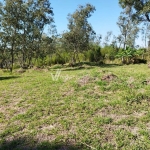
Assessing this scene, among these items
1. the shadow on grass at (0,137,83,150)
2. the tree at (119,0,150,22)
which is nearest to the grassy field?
the shadow on grass at (0,137,83,150)

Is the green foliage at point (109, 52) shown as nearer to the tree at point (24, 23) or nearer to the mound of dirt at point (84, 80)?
the tree at point (24, 23)

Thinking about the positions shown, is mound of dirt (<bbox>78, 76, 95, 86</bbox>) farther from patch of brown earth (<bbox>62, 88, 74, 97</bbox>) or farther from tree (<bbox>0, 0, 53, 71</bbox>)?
tree (<bbox>0, 0, 53, 71</bbox>)

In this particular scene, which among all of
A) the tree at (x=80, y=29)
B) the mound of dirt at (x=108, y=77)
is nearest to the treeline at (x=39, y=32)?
the tree at (x=80, y=29)

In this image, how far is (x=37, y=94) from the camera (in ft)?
19.2

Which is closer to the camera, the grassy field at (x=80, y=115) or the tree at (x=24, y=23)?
the grassy field at (x=80, y=115)

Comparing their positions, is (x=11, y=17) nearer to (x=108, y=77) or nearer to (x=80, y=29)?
(x=80, y=29)

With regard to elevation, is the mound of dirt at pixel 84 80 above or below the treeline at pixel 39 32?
below

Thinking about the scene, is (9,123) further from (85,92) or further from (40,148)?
(85,92)

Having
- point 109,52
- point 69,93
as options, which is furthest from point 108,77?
point 109,52

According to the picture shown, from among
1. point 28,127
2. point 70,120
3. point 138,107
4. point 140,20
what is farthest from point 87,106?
point 140,20

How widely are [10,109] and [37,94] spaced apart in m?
1.09

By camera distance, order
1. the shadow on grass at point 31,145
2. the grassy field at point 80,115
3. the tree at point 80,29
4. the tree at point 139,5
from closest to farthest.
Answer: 1. the shadow on grass at point 31,145
2. the grassy field at point 80,115
3. the tree at point 139,5
4. the tree at point 80,29

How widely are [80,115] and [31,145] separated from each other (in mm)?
1320

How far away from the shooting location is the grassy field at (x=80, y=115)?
3.39 meters
